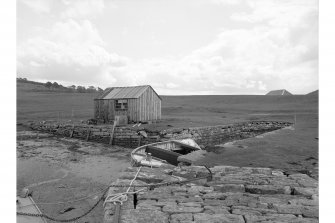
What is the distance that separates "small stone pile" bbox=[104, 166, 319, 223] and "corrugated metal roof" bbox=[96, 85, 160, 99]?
20.3 meters

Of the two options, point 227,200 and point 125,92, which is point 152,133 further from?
point 227,200

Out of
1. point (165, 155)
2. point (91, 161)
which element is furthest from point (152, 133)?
point (165, 155)

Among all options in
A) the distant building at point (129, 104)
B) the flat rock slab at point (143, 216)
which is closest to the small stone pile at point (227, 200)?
the flat rock slab at point (143, 216)

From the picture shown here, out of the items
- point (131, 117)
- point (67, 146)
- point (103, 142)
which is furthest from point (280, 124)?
point (67, 146)

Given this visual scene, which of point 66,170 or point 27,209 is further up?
point 27,209

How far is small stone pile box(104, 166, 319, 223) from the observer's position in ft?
16.6

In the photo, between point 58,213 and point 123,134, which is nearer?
point 58,213

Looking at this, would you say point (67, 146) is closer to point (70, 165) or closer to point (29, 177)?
point (70, 165)

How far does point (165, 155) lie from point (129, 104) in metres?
15.7

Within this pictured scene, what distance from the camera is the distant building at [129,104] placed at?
89.1 feet

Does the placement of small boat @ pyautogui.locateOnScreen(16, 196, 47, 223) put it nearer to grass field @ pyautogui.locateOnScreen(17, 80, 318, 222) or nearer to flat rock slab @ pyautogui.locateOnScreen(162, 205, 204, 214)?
grass field @ pyautogui.locateOnScreen(17, 80, 318, 222)

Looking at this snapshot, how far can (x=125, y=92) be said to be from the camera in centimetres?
2892

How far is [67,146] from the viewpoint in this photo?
23594 mm

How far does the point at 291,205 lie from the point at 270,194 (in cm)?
80
